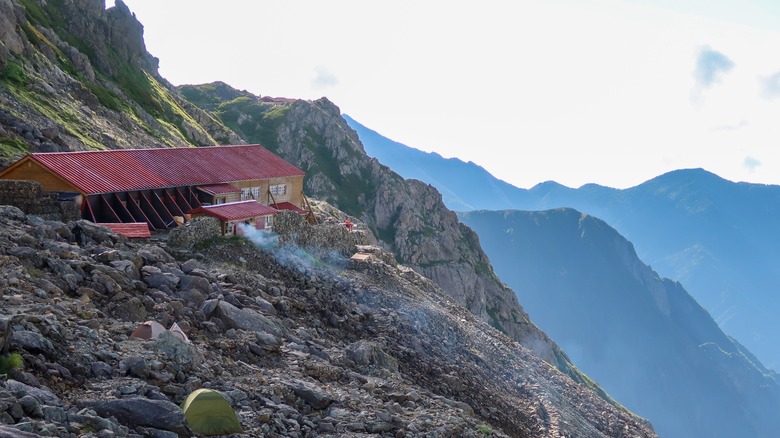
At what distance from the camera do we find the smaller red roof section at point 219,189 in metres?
41.5

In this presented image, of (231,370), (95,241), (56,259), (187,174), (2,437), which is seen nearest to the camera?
(2,437)

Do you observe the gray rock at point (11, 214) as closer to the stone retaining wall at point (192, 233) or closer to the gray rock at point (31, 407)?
the stone retaining wall at point (192, 233)

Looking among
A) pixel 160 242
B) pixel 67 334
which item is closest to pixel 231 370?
pixel 67 334

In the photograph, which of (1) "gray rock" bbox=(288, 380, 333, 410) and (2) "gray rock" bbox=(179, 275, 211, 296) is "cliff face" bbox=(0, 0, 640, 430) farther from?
(1) "gray rock" bbox=(288, 380, 333, 410)

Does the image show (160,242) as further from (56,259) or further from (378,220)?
(378,220)

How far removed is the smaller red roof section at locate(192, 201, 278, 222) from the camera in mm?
35781

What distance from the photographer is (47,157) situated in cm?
3347

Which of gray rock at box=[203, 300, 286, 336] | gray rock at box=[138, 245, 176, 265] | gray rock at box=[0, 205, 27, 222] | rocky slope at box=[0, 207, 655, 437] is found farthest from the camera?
gray rock at box=[138, 245, 176, 265]

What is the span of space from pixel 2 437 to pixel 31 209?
20218mm

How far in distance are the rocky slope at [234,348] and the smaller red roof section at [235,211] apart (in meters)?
3.86

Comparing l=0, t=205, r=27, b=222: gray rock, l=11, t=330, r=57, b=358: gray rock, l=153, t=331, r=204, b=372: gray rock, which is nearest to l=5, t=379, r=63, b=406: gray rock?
l=11, t=330, r=57, b=358: gray rock

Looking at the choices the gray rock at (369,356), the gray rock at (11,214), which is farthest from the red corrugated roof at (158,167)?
the gray rock at (369,356)

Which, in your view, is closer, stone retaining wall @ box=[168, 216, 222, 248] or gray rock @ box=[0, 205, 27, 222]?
gray rock @ box=[0, 205, 27, 222]

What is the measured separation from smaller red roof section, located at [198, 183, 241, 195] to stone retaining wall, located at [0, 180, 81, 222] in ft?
42.7
